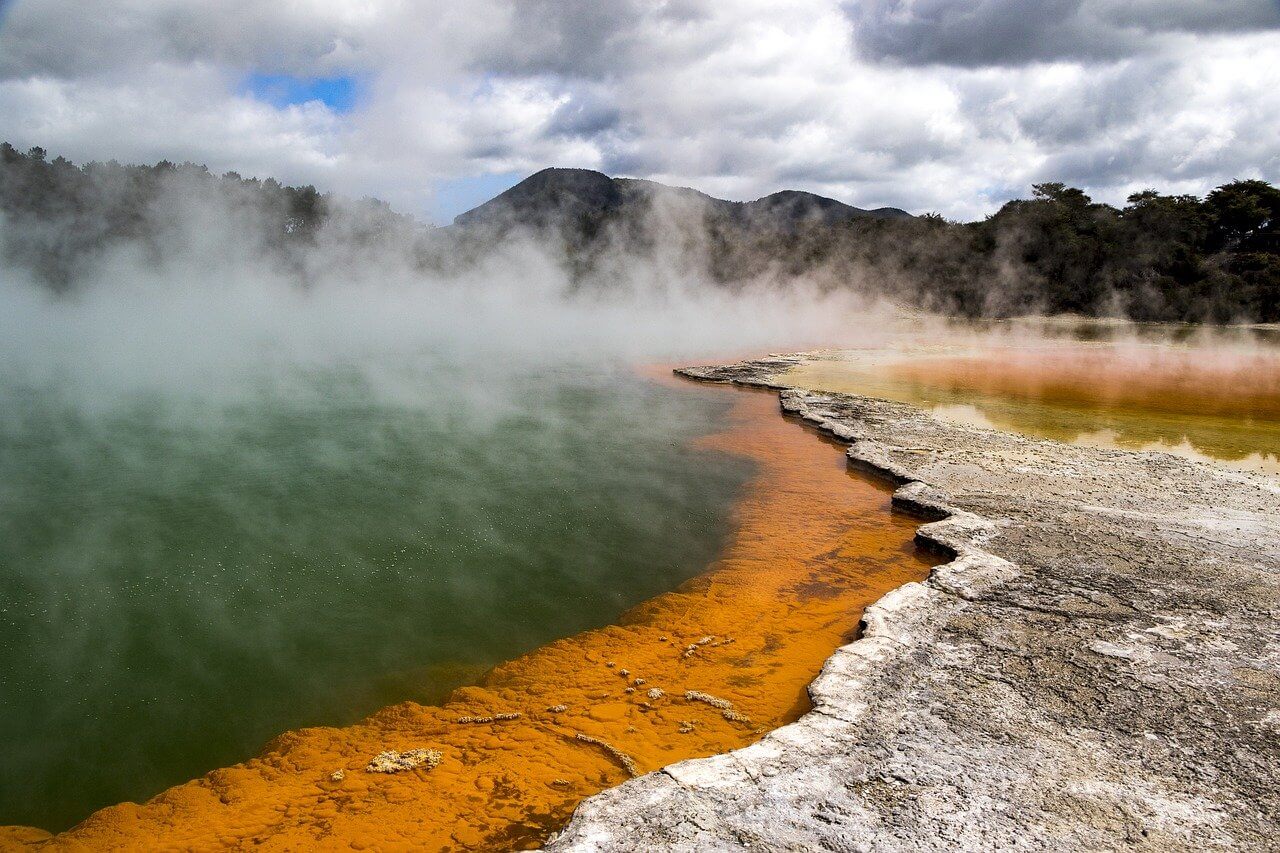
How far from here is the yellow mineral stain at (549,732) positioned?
7.34 feet

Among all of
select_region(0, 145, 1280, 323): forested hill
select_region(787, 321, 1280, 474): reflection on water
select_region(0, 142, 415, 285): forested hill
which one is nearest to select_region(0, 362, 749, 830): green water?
select_region(787, 321, 1280, 474): reflection on water

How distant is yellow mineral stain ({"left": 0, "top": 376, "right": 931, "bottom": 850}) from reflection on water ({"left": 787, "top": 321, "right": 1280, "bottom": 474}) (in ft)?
14.3

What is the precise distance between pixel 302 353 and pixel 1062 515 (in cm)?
1122

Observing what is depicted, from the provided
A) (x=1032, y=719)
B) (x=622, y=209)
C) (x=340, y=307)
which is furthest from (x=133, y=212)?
(x=1032, y=719)

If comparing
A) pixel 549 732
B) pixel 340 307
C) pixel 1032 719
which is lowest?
pixel 549 732

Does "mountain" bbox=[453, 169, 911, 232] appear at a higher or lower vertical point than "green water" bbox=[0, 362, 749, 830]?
higher

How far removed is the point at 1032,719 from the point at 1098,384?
10072mm

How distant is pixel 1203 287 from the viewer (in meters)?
20.6

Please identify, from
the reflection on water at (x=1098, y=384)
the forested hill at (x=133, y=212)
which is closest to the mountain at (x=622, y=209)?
the forested hill at (x=133, y=212)

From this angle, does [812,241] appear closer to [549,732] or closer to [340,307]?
[340,307]

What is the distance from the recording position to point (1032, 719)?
Answer: 2.37m

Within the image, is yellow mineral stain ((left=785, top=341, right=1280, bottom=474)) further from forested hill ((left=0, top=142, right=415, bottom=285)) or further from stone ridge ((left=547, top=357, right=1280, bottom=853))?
forested hill ((left=0, top=142, right=415, bottom=285))

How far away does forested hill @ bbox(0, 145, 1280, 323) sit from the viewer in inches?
A: 737

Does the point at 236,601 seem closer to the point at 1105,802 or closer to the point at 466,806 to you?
the point at 466,806
